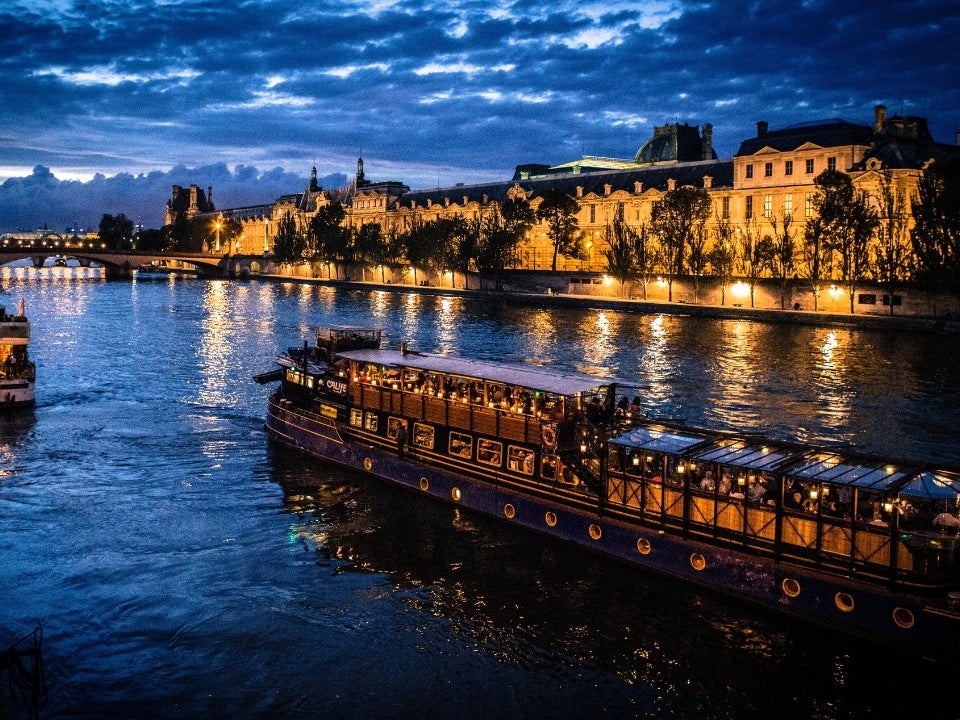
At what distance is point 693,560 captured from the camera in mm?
19328

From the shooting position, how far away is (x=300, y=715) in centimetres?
1482

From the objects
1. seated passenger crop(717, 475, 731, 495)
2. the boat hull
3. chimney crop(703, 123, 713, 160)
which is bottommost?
the boat hull

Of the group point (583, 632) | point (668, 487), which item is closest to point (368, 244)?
point (668, 487)

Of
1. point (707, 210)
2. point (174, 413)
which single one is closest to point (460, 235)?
point (707, 210)

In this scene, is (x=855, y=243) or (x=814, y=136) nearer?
(x=855, y=243)

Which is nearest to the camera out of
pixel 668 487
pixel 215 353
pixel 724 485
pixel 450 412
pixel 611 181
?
pixel 724 485

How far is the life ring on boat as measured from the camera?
2266 centimetres

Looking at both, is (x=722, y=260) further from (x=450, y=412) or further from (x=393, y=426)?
(x=450, y=412)

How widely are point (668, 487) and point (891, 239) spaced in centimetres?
6887

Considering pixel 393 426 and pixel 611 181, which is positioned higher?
pixel 611 181

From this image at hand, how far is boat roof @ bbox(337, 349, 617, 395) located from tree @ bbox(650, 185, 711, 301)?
2546 inches

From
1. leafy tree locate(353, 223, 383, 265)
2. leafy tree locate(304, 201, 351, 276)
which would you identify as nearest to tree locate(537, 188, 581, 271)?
leafy tree locate(353, 223, 383, 265)

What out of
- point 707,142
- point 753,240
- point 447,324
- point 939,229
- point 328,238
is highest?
point 707,142

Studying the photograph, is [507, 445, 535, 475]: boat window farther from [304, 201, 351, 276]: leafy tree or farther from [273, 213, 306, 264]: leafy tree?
[273, 213, 306, 264]: leafy tree
